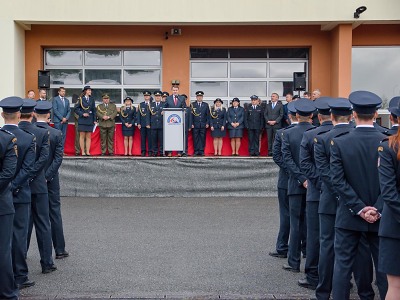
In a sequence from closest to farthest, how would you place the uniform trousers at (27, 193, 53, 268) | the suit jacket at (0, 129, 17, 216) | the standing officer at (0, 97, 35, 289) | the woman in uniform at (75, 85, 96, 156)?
1. the suit jacket at (0, 129, 17, 216)
2. the standing officer at (0, 97, 35, 289)
3. the uniform trousers at (27, 193, 53, 268)
4. the woman in uniform at (75, 85, 96, 156)

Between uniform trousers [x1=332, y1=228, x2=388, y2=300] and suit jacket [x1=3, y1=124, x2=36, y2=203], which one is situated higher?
suit jacket [x1=3, y1=124, x2=36, y2=203]

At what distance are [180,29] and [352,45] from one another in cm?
637

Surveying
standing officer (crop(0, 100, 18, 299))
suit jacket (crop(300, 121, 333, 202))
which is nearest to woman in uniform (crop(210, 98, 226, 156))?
suit jacket (crop(300, 121, 333, 202))

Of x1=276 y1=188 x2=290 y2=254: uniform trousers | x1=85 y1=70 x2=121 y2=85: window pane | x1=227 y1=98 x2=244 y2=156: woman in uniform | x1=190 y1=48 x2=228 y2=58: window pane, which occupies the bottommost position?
x1=276 y1=188 x2=290 y2=254: uniform trousers

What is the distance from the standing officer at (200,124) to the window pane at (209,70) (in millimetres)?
3010

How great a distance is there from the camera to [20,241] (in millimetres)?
6297

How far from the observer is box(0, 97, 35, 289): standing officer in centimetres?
618

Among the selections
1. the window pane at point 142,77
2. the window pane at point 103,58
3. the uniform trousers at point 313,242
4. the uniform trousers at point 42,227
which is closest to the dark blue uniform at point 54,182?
the uniform trousers at point 42,227

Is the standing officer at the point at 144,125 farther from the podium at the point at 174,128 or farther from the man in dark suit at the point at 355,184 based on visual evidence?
the man in dark suit at the point at 355,184

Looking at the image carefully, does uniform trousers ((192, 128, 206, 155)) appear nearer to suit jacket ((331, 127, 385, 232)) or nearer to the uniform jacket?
the uniform jacket

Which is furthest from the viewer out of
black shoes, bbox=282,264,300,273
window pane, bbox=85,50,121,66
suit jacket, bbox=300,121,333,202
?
window pane, bbox=85,50,121,66

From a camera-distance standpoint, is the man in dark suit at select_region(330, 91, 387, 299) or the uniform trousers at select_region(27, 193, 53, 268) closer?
the man in dark suit at select_region(330, 91, 387, 299)

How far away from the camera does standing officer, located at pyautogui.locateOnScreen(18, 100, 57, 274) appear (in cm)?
693

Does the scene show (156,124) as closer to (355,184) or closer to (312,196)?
(312,196)
